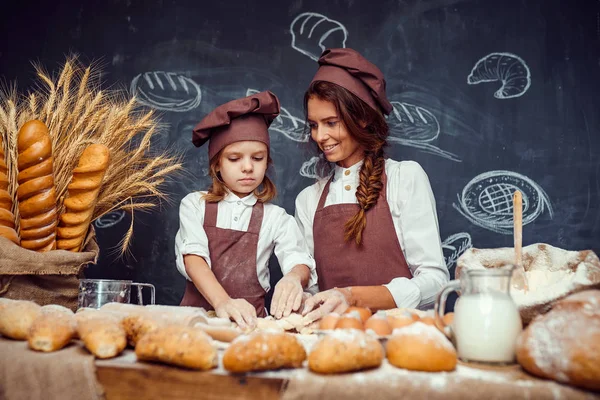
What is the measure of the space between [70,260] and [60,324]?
0.76 metres

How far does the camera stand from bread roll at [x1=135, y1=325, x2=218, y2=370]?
0.90 metres

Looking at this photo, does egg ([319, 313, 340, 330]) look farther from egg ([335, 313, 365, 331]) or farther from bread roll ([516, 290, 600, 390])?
bread roll ([516, 290, 600, 390])

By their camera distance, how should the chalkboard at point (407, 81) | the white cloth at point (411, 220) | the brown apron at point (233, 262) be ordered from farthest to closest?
the chalkboard at point (407, 81), the brown apron at point (233, 262), the white cloth at point (411, 220)

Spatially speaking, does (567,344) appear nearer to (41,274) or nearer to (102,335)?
(102,335)

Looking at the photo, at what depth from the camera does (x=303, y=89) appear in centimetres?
304

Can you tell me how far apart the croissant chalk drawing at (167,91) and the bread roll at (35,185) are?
4.52ft

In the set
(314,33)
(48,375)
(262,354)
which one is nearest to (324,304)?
(262,354)

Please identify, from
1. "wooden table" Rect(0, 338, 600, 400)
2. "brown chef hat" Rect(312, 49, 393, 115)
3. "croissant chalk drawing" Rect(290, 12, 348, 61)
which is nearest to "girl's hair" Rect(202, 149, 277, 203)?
"brown chef hat" Rect(312, 49, 393, 115)

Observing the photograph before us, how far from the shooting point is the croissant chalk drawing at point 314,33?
3.04 meters

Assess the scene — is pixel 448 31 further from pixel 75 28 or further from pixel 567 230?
pixel 75 28

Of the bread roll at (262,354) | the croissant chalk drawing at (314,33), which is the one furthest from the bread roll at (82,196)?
the croissant chalk drawing at (314,33)

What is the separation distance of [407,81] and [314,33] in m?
0.61

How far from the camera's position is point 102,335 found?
3.25 ft

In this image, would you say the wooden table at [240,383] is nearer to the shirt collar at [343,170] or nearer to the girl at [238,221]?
the girl at [238,221]
